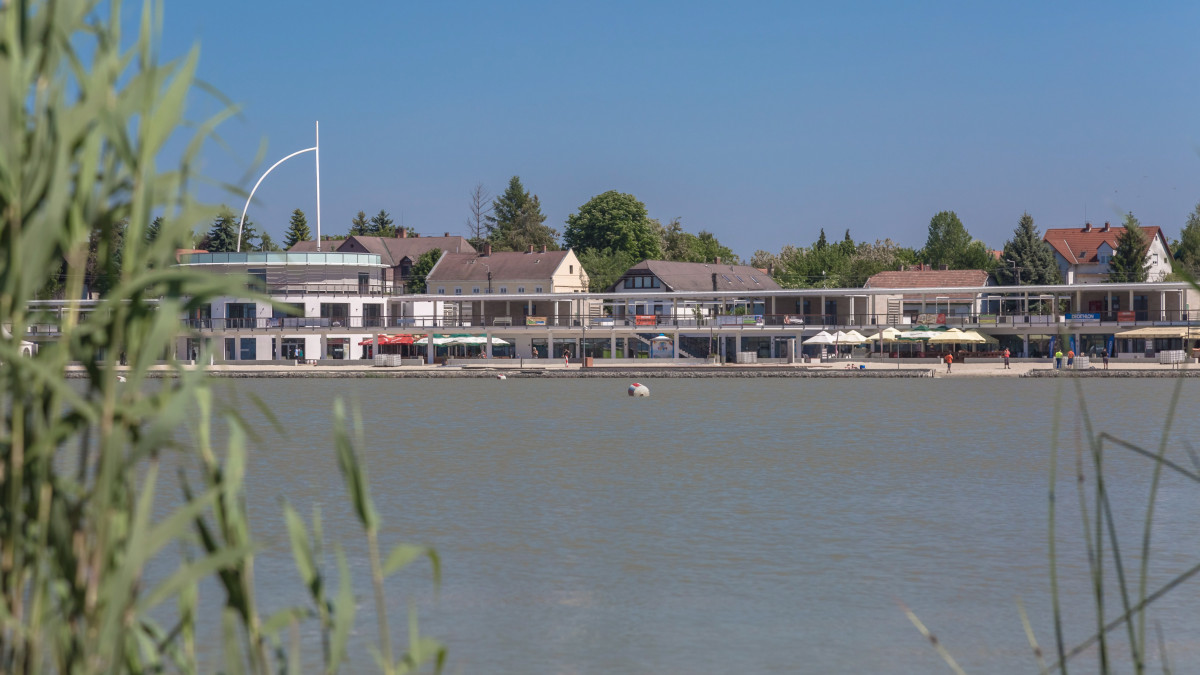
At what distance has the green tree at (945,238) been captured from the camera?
155 meters

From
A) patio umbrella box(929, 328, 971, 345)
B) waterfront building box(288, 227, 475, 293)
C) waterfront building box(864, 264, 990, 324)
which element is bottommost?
patio umbrella box(929, 328, 971, 345)

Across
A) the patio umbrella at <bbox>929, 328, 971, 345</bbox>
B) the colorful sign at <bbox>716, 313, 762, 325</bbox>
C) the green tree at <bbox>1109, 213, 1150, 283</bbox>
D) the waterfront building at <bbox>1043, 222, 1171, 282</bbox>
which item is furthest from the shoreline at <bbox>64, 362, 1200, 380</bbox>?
the waterfront building at <bbox>1043, 222, 1171, 282</bbox>

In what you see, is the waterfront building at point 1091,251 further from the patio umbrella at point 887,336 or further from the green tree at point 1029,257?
the patio umbrella at point 887,336

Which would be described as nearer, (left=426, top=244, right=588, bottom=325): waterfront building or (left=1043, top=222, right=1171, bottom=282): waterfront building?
(left=426, top=244, right=588, bottom=325): waterfront building

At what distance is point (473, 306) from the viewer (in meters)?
102

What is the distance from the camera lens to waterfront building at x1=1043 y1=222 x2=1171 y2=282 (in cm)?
11875

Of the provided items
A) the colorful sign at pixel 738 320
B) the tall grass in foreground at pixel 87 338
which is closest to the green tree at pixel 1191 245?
the colorful sign at pixel 738 320

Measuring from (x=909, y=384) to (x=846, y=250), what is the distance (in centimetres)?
8561

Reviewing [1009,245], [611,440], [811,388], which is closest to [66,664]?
[611,440]

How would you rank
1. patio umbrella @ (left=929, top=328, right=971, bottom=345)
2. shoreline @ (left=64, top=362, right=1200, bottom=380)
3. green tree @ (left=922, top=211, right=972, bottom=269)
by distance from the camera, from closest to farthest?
1. shoreline @ (left=64, top=362, right=1200, bottom=380)
2. patio umbrella @ (left=929, top=328, right=971, bottom=345)
3. green tree @ (left=922, top=211, right=972, bottom=269)

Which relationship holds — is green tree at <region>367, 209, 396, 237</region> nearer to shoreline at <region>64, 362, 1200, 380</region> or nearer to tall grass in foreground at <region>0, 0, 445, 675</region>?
shoreline at <region>64, 362, 1200, 380</region>

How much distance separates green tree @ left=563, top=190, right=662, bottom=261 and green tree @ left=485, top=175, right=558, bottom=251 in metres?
15.9

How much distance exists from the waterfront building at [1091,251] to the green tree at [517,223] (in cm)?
6102

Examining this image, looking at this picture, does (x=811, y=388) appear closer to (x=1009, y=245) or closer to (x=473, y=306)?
(x=473, y=306)
